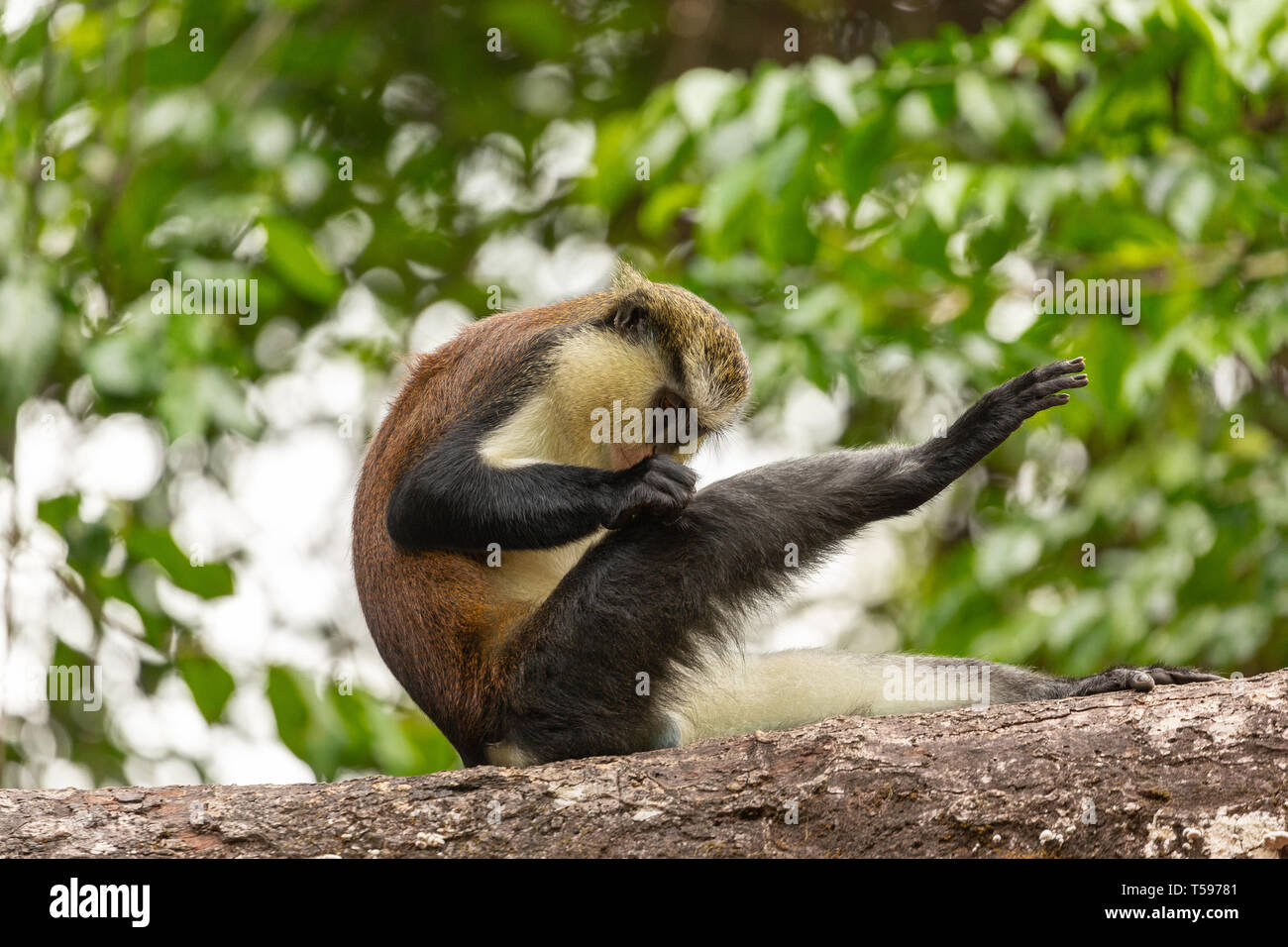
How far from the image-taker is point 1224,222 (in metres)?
7.71

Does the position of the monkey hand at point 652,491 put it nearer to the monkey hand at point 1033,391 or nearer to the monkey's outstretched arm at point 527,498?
the monkey's outstretched arm at point 527,498

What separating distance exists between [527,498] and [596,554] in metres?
0.33

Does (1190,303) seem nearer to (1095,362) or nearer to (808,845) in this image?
(1095,362)

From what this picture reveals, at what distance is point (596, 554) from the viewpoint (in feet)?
16.1

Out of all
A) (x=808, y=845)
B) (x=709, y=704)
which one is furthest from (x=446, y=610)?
(x=808, y=845)

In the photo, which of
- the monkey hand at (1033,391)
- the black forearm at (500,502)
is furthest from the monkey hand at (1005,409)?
the black forearm at (500,502)

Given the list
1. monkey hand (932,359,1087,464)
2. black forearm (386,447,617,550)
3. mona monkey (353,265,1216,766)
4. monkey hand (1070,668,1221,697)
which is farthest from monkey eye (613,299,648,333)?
monkey hand (1070,668,1221,697)

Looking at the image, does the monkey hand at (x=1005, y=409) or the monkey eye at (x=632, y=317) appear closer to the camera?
the monkey hand at (x=1005, y=409)

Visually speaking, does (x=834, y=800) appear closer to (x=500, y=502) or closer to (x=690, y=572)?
(x=690, y=572)

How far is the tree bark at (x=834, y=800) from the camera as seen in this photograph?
3.97 meters

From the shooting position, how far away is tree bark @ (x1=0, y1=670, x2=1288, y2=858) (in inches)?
156

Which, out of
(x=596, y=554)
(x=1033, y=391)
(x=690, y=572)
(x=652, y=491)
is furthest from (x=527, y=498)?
(x=1033, y=391)

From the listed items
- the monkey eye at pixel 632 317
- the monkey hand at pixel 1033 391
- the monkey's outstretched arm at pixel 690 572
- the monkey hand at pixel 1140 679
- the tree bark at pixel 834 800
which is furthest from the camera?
the monkey eye at pixel 632 317

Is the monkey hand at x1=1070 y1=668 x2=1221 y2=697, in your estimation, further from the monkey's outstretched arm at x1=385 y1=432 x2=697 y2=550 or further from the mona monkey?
the monkey's outstretched arm at x1=385 y1=432 x2=697 y2=550
